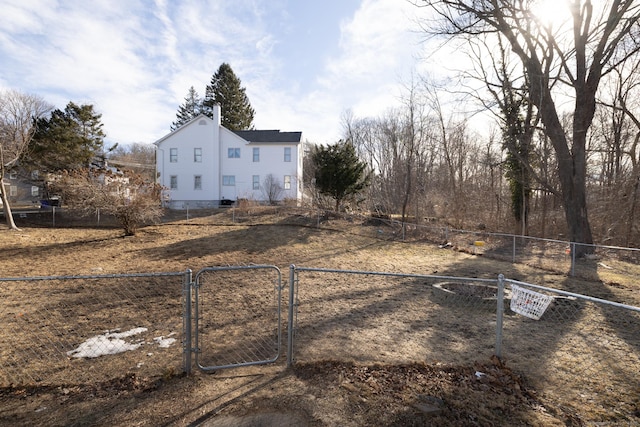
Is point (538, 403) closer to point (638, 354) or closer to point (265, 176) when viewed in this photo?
point (638, 354)

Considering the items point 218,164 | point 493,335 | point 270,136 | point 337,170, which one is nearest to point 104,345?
point 493,335

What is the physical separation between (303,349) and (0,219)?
24.7 metres

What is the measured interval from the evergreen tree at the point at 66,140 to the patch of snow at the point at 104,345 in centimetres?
2779

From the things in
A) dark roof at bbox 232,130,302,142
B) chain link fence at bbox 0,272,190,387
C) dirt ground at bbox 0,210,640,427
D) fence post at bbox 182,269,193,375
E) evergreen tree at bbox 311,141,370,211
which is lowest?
chain link fence at bbox 0,272,190,387

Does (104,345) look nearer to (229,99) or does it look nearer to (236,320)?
(236,320)

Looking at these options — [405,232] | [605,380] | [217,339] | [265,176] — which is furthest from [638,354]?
[265,176]

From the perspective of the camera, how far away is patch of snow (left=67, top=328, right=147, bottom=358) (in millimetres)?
4535

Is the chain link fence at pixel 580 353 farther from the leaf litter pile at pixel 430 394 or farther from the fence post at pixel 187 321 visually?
the fence post at pixel 187 321

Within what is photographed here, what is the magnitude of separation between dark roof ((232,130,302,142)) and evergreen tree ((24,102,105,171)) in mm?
13797

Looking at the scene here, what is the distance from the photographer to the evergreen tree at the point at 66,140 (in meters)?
27.1

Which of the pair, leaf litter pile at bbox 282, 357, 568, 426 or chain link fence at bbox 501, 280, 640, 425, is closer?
leaf litter pile at bbox 282, 357, 568, 426

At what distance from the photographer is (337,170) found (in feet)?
70.9

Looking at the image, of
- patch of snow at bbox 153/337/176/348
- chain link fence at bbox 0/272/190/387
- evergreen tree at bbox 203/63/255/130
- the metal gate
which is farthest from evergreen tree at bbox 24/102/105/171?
patch of snow at bbox 153/337/176/348

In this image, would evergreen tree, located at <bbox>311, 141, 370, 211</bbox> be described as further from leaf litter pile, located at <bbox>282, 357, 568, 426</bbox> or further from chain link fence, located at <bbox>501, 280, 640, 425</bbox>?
leaf litter pile, located at <bbox>282, 357, 568, 426</bbox>
